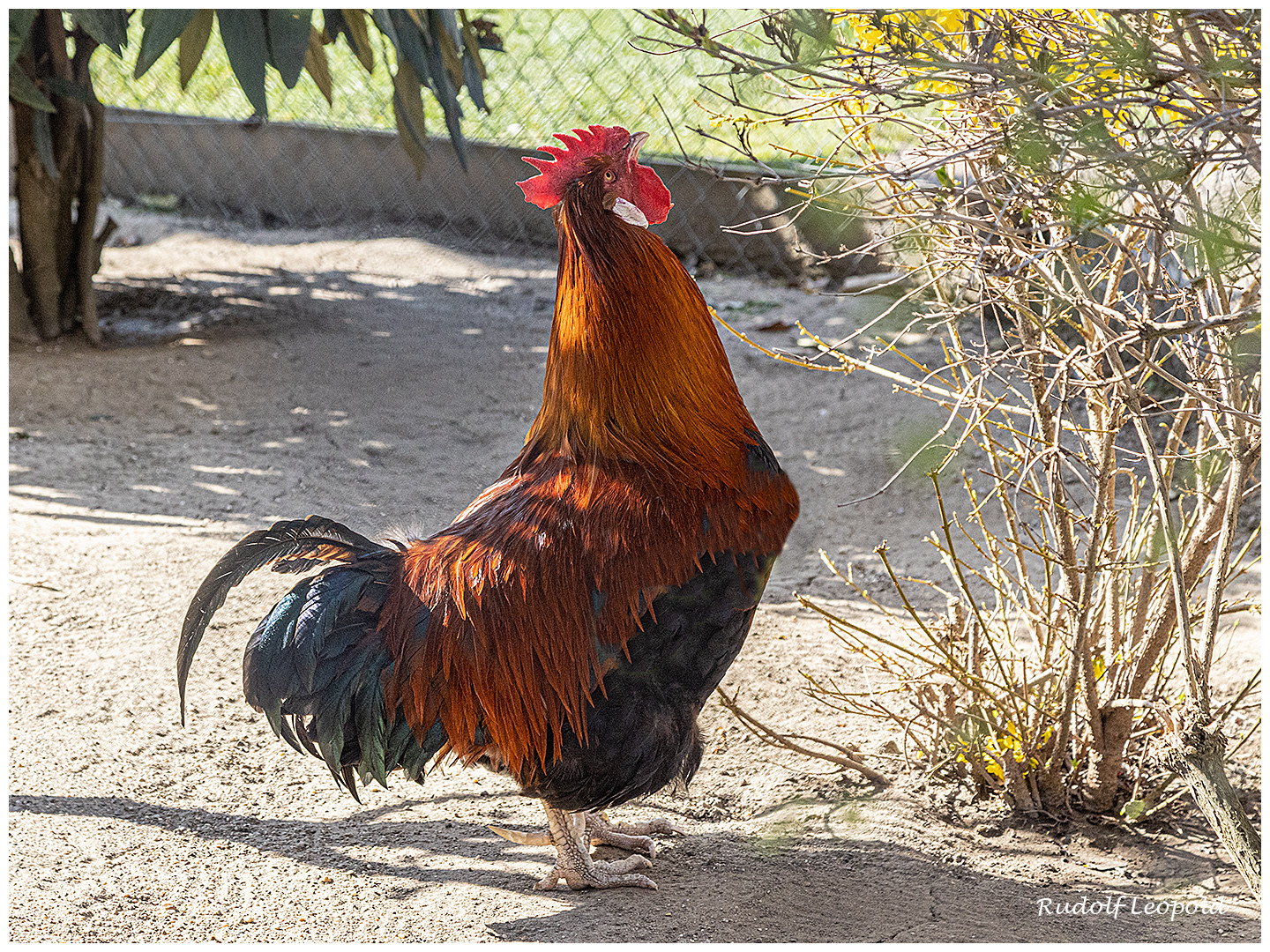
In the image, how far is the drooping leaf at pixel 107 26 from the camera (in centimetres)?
397

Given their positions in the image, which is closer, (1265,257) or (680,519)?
(1265,257)

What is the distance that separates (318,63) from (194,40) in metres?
0.84

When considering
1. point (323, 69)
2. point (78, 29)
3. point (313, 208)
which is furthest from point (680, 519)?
point (313, 208)

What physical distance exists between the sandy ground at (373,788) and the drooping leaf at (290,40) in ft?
4.98

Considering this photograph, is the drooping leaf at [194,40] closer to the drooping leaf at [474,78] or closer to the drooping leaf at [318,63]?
the drooping leaf at [318,63]

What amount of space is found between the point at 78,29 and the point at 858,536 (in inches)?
167

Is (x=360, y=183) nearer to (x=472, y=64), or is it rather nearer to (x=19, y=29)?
(x=472, y=64)

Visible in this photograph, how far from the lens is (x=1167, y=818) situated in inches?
102

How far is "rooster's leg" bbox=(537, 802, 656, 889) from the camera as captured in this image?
240 centimetres

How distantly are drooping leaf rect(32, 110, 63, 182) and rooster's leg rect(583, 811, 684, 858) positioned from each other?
13.9ft

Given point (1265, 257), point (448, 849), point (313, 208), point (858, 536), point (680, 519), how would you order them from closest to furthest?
point (1265, 257) < point (680, 519) < point (448, 849) < point (858, 536) < point (313, 208)

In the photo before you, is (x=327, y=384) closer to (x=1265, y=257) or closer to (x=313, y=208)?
(x=313, y=208)

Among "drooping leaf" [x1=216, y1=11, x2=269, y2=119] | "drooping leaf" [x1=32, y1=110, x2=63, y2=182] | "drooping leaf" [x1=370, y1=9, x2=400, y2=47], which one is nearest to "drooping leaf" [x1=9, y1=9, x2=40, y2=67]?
"drooping leaf" [x1=32, y1=110, x2=63, y2=182]

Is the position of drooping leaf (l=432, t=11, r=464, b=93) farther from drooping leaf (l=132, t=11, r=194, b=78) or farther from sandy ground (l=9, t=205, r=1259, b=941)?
sandy ground (l=9, t=205, r=1259, b=941)
